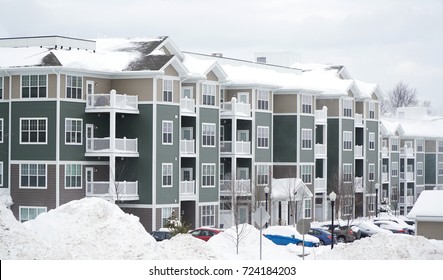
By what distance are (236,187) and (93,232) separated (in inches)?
1413

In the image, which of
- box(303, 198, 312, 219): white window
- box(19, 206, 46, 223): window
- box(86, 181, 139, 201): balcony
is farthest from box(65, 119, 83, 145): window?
box(303, 198, 312, 219): white window

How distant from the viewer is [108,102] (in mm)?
65875

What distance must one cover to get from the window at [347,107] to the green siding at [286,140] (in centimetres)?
873

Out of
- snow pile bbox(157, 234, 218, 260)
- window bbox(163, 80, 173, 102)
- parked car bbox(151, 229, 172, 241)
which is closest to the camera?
snow pile bbox(157, 234, 218, 260)

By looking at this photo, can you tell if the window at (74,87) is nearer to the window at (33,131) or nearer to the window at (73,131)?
the window at (73,131)

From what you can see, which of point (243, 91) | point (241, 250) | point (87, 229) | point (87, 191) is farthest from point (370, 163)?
point (87, 229)

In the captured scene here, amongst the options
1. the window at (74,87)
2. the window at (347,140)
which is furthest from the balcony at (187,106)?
the window at (347,140)

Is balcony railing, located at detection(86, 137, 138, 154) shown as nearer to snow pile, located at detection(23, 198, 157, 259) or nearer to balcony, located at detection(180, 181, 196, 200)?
balcony, located at detection(180, 181, 196, 200)

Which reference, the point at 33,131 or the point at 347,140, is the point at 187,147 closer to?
the point at 33,131

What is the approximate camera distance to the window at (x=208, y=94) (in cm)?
7306

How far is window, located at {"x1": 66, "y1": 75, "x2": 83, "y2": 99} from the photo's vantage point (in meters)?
65.4

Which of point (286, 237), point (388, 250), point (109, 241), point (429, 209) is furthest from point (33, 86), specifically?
point (388, 250)

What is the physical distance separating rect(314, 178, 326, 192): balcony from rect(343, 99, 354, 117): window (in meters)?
6.63

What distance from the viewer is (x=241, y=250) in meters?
50.7
